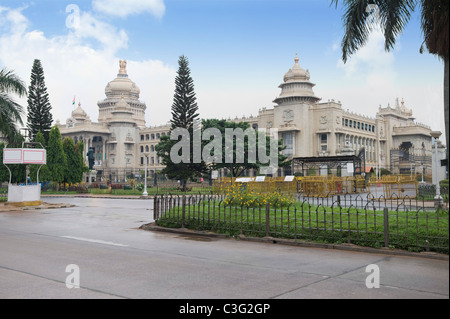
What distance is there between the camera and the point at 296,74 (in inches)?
2675

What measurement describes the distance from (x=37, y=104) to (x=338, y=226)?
4397 centimetres

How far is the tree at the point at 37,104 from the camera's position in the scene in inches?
1812

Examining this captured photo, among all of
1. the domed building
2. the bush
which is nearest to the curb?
the bush

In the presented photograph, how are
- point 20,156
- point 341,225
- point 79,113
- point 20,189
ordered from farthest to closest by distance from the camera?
point 79,113 → point 20,156 → point 20,189 → point 341,225

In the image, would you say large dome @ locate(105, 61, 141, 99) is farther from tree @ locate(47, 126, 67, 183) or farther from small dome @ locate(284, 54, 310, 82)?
tree @ locate(47, 126, 67, 183)

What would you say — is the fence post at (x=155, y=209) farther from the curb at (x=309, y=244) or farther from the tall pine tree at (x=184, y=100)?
the tall pine tree at (x=184, y=100)

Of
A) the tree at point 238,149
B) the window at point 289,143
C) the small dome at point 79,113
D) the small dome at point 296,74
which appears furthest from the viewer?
the small dome at point 79,113

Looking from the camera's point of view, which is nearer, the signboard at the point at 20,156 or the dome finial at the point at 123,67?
the signboard at the point at 20,156

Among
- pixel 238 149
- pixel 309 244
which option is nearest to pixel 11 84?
pixel 309 244

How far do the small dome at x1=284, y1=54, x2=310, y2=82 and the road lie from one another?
61373mm

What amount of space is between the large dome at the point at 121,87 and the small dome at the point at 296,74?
46.3m

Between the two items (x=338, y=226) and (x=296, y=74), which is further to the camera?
(x=296, y=74)

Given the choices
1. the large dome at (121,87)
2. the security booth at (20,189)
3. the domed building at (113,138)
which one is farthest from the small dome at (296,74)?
the security booth at (20,189)

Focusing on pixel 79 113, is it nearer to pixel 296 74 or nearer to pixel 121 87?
pixel 121 87
